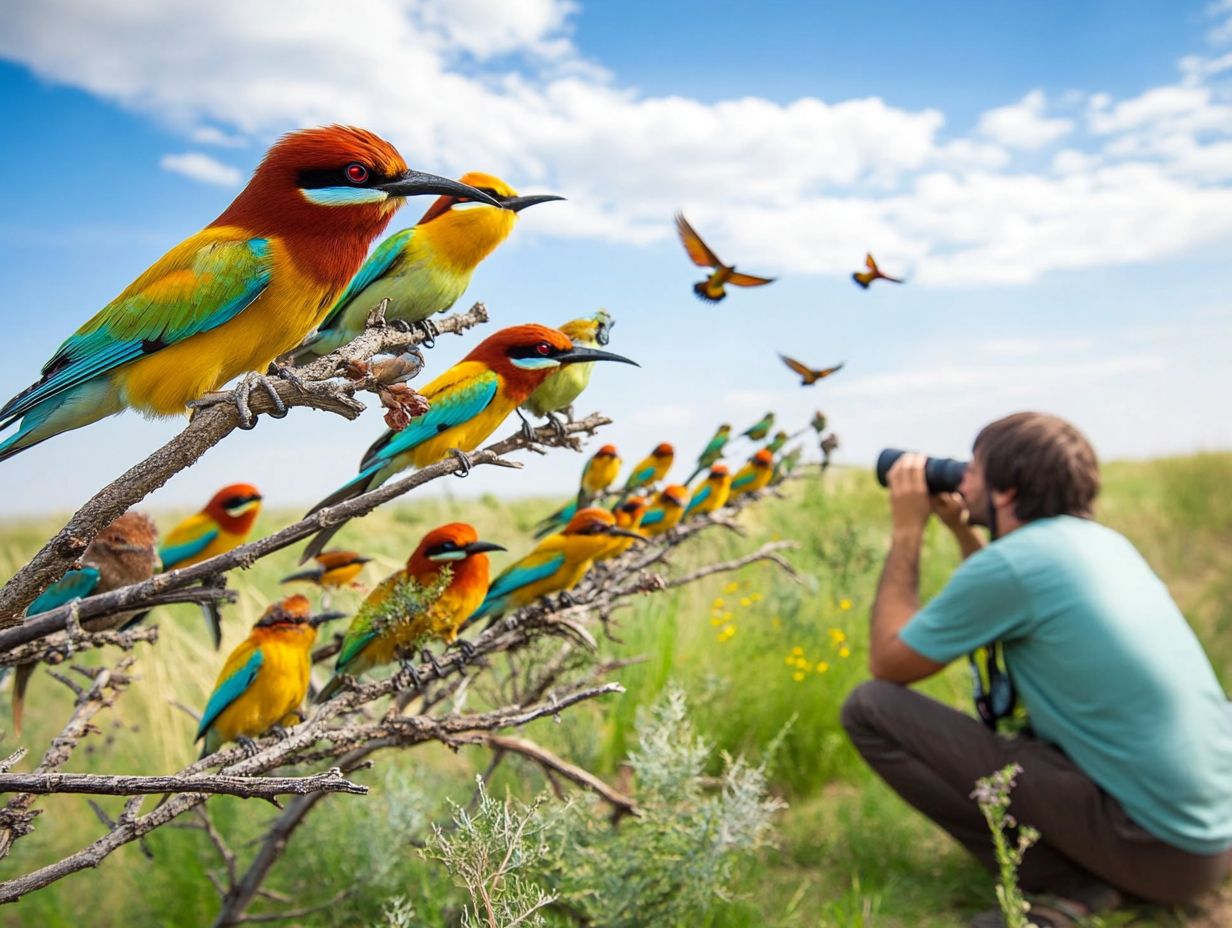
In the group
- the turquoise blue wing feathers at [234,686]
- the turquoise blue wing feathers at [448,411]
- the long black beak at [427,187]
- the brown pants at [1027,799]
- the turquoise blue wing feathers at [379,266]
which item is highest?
the turquoise blue wing feathers at [379,266]

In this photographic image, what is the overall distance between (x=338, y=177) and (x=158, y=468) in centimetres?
45

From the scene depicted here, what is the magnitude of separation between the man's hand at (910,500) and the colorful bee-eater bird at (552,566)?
5.06 feet

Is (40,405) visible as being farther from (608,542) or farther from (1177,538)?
(1177,538)

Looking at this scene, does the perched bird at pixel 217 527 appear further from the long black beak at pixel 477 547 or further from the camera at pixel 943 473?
the camera at pixel 943 473

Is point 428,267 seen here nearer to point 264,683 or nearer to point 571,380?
point 571,380

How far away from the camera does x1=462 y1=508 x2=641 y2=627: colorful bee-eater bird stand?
2896 mm

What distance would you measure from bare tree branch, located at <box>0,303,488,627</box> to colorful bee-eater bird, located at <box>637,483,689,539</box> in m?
2.89

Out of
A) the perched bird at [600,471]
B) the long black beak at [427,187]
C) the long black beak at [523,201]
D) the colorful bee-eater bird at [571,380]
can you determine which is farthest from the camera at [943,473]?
the long black beak at [427,187]

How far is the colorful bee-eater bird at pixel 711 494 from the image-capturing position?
5102mm

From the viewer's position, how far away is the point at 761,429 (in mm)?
4879

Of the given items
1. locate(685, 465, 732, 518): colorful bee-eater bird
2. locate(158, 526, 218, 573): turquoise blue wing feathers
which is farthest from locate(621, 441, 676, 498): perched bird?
locate(158, 526, 218, 573): turquoise blue wing feathers

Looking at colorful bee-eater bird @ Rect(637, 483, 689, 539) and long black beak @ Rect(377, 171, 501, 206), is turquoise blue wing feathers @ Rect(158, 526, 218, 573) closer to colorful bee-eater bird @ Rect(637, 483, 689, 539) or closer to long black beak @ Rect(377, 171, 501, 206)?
colorful bee-eater bird @ Rect(637, 483, 689, 539)

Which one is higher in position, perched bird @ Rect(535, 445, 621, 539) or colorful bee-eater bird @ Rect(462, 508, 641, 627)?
perched bird @ Rect(535, 445, 621, 539)

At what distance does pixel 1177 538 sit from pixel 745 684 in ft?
23.8
